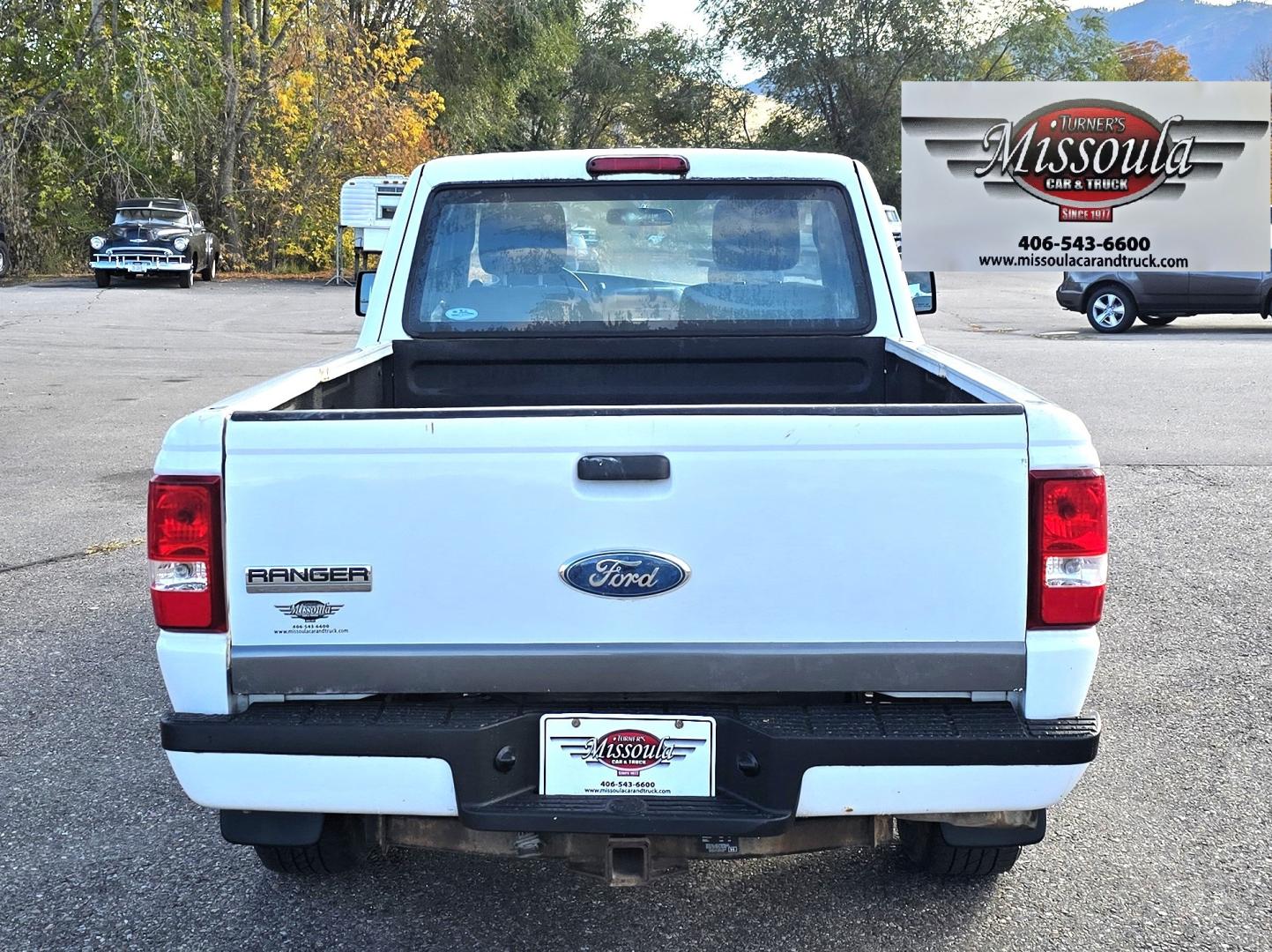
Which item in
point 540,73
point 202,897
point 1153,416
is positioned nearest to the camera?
point 202,897

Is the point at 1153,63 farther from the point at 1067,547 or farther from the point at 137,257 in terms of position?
the point at 1067,547

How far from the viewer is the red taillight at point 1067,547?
9.00 feet

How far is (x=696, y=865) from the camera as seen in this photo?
12.0 ft

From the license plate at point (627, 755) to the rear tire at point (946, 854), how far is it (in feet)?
2.62

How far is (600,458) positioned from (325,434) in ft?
1.85

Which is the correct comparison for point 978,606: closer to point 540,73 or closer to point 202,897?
point 202,897

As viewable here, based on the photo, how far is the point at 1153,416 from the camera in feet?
38.8

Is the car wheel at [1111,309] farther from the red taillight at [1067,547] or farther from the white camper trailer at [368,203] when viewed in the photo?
the red taillight at [1067,547]

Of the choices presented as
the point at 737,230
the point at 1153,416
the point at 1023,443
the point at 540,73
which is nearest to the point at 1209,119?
the point at 1153,416

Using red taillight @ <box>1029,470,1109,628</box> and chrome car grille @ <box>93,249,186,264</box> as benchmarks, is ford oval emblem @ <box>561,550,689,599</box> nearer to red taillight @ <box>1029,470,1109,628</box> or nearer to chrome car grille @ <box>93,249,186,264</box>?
red taillight @ <box>1029,470,1109,628</box>


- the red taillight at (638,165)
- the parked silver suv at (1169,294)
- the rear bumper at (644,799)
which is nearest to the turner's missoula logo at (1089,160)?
the parked silver suv at (1169,294)

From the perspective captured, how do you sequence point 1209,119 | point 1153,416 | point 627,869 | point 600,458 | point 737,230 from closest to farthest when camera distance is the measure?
point 600,458
point 627,869
point 737,230
point 1153,416
point 1209,119

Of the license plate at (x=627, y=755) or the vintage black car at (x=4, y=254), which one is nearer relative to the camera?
the license plate at (x=627, y=755)

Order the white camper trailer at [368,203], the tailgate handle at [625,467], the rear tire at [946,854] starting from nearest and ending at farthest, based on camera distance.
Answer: the tailgate handle at [625,467]
the rear tire at [946,854]
the white camper trailer at [368,203]
